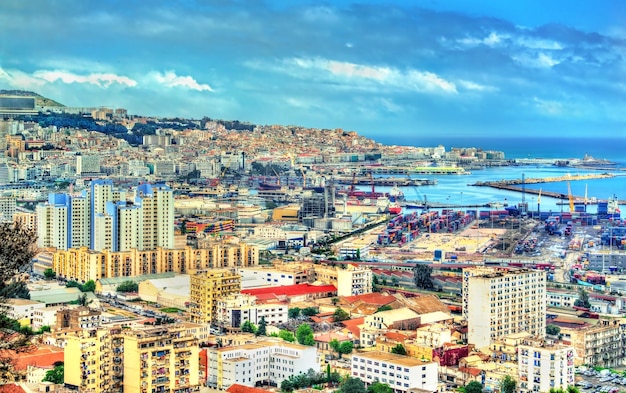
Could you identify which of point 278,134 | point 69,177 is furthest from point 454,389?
point 278,134

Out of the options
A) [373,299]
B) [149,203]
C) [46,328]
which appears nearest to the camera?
[46,328]

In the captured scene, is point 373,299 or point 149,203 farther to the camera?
point 149,203

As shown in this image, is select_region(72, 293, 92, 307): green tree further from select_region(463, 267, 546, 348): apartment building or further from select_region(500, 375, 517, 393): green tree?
select_region(500, 375, 517, 393): green tree

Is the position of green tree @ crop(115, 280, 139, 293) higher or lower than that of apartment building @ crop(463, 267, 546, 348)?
lower

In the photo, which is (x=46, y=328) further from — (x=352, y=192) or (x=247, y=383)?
(x=352, y=192)

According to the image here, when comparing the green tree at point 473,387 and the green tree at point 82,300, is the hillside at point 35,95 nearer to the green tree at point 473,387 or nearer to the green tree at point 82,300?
the green tree at point 82,300

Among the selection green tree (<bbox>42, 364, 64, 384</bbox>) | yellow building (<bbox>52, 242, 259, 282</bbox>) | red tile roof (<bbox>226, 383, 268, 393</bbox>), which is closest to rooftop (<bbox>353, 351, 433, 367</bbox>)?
red tile roof (<bbox>226, 383, 268, 393</bbox>)

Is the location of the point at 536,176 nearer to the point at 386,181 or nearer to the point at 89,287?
the point at 386,181
